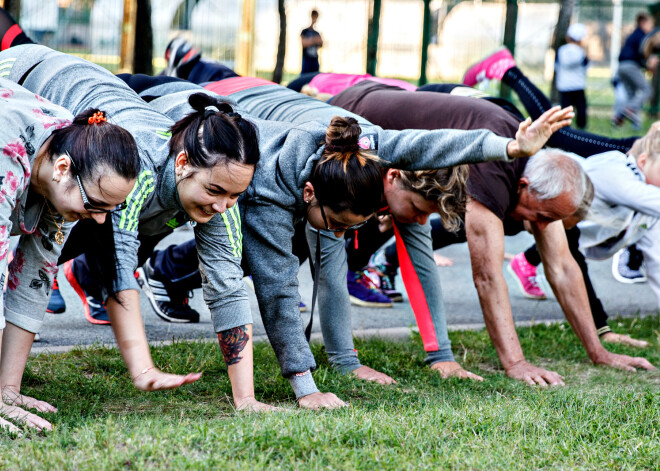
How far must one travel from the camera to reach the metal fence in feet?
50.0

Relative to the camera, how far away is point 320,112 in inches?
158

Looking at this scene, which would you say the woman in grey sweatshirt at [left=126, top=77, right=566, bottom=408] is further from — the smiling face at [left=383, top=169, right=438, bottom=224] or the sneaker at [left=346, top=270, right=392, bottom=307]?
the sneaker at [left=346, top=270, right=392, bottom=307]

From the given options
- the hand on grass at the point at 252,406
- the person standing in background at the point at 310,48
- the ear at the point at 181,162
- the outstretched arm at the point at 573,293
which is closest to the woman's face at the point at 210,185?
the ear at the point at 181,162

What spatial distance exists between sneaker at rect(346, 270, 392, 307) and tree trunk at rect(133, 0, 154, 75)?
6.51 meters

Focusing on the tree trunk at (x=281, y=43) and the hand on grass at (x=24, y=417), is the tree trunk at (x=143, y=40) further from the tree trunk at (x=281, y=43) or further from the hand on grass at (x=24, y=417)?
the hand on grass at (x=24, y=417)

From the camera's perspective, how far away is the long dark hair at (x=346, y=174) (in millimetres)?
3369

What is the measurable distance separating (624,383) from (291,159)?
2.25 meters

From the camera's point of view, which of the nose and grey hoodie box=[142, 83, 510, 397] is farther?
grey hoodie box=[142, 83, 510, 397]

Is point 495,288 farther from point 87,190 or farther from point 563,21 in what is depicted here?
point 563,21

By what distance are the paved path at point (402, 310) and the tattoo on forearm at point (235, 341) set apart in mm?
1199

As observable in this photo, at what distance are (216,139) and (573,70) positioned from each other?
1228cm

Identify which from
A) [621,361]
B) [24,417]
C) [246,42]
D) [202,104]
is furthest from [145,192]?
[246,42]

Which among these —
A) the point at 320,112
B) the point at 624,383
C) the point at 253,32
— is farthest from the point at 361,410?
the point at 253,32

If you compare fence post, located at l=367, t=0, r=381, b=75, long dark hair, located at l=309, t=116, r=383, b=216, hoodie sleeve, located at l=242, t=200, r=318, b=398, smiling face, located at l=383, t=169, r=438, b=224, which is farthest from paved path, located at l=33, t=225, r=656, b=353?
fence post, located at l=367, t=0, r=381, b=75
